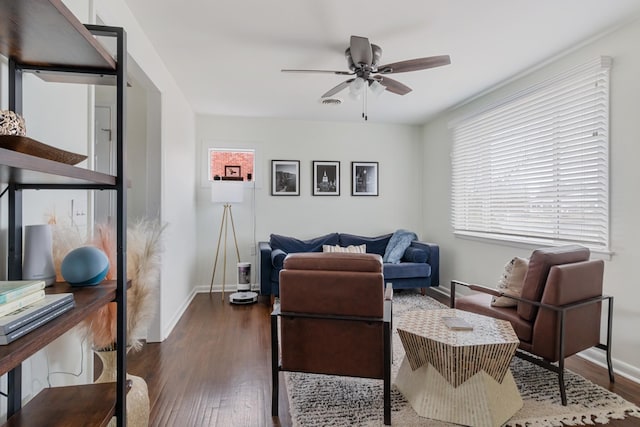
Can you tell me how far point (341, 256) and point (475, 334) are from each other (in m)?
0.89

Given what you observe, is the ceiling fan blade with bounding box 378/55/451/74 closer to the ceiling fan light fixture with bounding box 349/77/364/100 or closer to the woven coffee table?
the ceiling fan light fixture with bounding box 349/77/364/100

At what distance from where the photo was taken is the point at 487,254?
12.6 feet

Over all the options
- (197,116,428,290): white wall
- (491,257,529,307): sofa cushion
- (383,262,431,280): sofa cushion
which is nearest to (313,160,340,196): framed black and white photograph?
(197,116,428,290): white wall

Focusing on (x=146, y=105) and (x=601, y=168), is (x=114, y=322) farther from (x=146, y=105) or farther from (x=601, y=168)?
(x=601, y=168)

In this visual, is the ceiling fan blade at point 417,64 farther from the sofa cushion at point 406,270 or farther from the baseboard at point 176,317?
the baseboard at point 176,317

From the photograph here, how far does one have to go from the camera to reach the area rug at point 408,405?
1861 millimetres

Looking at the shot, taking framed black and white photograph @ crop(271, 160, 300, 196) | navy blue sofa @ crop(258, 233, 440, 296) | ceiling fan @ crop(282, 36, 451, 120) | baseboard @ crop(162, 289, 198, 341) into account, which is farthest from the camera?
framed black and white photograph @ crop(271, 160, 300, 196)

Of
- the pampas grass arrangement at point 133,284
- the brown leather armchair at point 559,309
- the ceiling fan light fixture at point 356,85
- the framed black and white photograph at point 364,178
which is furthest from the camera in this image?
the framed black and white photograph at point 364,178

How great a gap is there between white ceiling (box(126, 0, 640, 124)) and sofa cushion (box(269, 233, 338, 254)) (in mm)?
2000

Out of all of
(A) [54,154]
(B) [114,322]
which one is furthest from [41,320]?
(B) [114,322]

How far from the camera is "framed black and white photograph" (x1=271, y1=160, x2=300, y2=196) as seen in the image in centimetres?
502

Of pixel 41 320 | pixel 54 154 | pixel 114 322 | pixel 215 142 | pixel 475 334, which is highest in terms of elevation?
pixel 215 142

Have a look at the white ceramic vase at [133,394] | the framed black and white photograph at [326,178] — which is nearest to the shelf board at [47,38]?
the white ceramic vase at [133,394]

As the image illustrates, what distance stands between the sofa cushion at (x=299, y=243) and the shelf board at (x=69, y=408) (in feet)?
11.2
